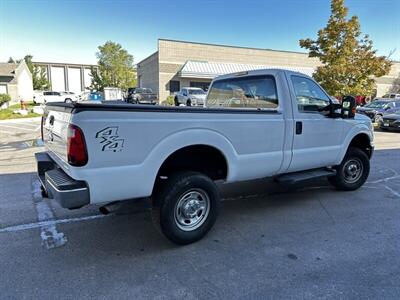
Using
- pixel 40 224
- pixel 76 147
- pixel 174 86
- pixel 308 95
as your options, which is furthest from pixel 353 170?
pixel 174 86

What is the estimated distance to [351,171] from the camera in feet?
17.6

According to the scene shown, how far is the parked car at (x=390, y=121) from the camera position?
→ 14875 mm

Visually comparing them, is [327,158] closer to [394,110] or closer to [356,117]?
[356,117]

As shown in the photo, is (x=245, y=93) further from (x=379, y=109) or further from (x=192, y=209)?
(x=379, y=109)

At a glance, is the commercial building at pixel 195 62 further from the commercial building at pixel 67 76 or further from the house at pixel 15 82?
the commercial building at pixel 67 76

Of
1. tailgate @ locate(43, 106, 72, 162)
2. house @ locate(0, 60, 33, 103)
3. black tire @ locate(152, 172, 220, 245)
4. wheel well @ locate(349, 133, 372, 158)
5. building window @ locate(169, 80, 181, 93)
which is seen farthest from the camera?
house @ locate(0, 60, 33, 103)

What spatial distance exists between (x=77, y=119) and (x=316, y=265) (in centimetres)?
274

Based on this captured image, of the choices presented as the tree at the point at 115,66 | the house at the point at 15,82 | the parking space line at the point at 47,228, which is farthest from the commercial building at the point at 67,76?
the parking space line at the point at 47,228

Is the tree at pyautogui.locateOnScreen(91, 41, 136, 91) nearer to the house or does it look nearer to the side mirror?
the house

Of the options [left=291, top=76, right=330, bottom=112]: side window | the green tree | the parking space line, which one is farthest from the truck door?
the green tree

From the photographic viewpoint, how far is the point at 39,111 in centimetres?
2470

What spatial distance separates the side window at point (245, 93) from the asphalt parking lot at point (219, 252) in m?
1.62

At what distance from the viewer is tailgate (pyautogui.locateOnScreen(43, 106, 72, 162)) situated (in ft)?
9.62

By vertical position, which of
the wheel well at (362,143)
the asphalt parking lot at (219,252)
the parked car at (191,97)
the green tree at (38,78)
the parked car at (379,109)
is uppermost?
the green tree at (38,78)
